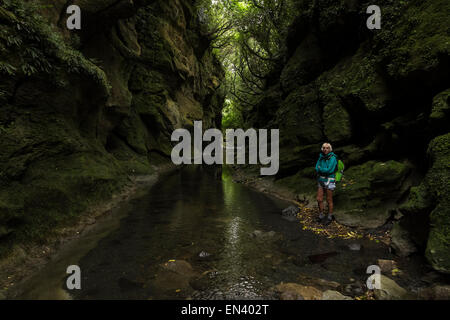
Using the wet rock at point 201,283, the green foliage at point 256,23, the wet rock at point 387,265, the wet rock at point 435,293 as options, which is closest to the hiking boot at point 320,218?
the wet rock at point 387,265

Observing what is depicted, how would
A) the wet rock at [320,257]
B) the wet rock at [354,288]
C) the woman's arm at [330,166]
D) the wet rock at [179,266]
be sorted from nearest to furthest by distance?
the wet rock at [354,288], the wet rock at [179,266], the wet rock at [320,257], the woman's arm at [330,166]

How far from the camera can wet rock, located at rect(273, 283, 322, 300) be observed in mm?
3721

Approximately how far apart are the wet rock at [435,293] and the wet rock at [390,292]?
20cm

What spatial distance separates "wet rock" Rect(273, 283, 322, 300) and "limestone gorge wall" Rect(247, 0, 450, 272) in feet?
6.90

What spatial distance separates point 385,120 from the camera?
26.6ft

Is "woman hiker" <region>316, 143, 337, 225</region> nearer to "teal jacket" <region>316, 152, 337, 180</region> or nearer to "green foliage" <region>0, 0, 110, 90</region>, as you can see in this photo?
"teal jacket" <region>316, 152, 337, 180</region>

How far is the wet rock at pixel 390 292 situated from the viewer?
361 centimetres

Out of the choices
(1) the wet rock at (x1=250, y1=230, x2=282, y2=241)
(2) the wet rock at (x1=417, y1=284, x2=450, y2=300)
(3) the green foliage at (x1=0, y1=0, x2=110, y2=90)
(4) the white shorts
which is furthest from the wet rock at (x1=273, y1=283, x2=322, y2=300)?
(3) the green foliage at (x1=0, y1=0, x2=110, y2=90)

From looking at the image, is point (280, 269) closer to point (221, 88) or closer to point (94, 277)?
point (94, 277)

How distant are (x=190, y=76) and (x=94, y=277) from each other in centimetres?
2821

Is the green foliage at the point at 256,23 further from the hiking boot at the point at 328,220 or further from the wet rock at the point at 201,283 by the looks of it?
the wet rock at the point at 201,283

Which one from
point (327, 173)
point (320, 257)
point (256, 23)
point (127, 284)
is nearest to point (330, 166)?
point (327, 173)

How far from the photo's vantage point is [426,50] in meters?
6.23
